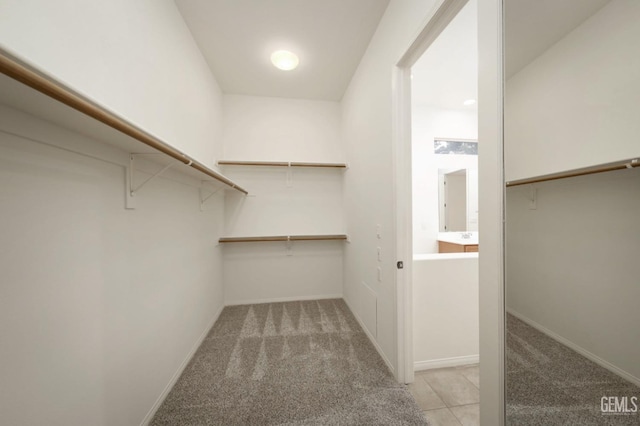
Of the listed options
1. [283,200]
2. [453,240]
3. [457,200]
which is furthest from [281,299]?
[457,200]

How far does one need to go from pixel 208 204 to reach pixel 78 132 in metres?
1.54

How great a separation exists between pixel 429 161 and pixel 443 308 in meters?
2.09

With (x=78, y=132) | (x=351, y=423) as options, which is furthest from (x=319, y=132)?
(x=351, y=423)

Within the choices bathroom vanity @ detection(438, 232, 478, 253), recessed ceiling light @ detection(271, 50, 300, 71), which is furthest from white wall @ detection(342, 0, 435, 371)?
bathroom vanity @ detection(438, 232, 478, 253)

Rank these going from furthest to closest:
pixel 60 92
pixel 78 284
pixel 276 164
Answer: pixel 276 164, pixel 78 284, pixel 60 92

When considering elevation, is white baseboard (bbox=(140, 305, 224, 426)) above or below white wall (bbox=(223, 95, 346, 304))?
below

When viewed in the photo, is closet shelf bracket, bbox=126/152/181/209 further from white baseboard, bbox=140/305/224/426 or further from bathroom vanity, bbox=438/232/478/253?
bathroom vanity, bbox=438/232/478/253

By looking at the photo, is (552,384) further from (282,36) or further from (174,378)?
(282,36)

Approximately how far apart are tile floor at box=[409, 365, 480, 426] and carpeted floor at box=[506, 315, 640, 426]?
75cm

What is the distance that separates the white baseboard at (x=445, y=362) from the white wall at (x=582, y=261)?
1.28 m

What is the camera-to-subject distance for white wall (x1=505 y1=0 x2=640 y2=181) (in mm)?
501

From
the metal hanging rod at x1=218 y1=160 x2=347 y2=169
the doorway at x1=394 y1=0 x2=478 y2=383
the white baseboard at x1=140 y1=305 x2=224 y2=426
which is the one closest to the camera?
the white baseboard at x1=140 y1=305 x2=224 y2=426

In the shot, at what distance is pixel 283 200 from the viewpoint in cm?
311

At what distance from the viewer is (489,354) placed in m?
0.86
